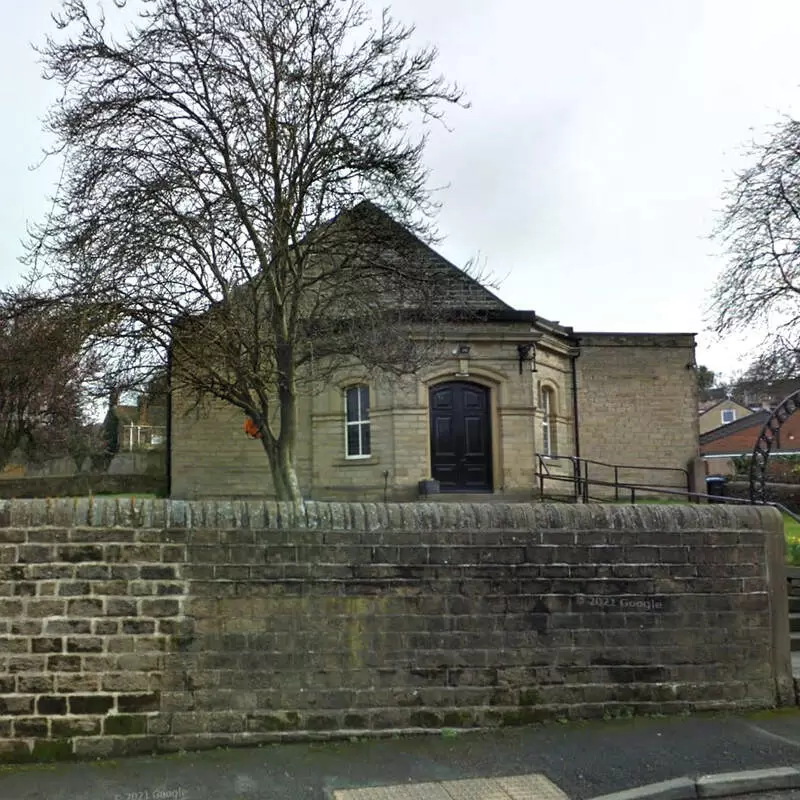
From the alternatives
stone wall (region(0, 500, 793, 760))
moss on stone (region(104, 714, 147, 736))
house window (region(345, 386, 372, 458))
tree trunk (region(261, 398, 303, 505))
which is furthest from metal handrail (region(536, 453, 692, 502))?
moss on stone (region(104, 714, 147, 736))

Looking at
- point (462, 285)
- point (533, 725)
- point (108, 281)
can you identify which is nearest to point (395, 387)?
point (462, 285)

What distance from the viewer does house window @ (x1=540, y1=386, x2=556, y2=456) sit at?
20281mm

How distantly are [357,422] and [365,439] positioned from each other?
1.54ft

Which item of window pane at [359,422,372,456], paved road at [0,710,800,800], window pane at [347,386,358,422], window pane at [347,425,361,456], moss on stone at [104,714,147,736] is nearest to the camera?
paved road at [0,710,800,800]

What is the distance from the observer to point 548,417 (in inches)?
810

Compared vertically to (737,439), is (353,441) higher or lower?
lower

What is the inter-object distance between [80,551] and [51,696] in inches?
38.9

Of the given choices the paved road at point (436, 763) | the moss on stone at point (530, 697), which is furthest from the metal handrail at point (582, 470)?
the paved road at point (436, 763)

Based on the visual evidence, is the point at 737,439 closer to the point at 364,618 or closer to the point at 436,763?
the point at 364,618

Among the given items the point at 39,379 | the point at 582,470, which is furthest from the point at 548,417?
the point at 39,379

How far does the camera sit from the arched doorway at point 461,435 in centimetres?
1797

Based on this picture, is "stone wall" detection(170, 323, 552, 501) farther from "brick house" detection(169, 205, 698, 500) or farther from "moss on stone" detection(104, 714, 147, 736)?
"moss on stone" detection(104, 714, 147, 736)

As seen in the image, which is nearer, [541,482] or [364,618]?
[364,618]

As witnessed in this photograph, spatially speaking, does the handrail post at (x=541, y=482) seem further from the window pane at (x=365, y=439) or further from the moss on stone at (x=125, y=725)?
the moss on stone at (x=125, y=725)
